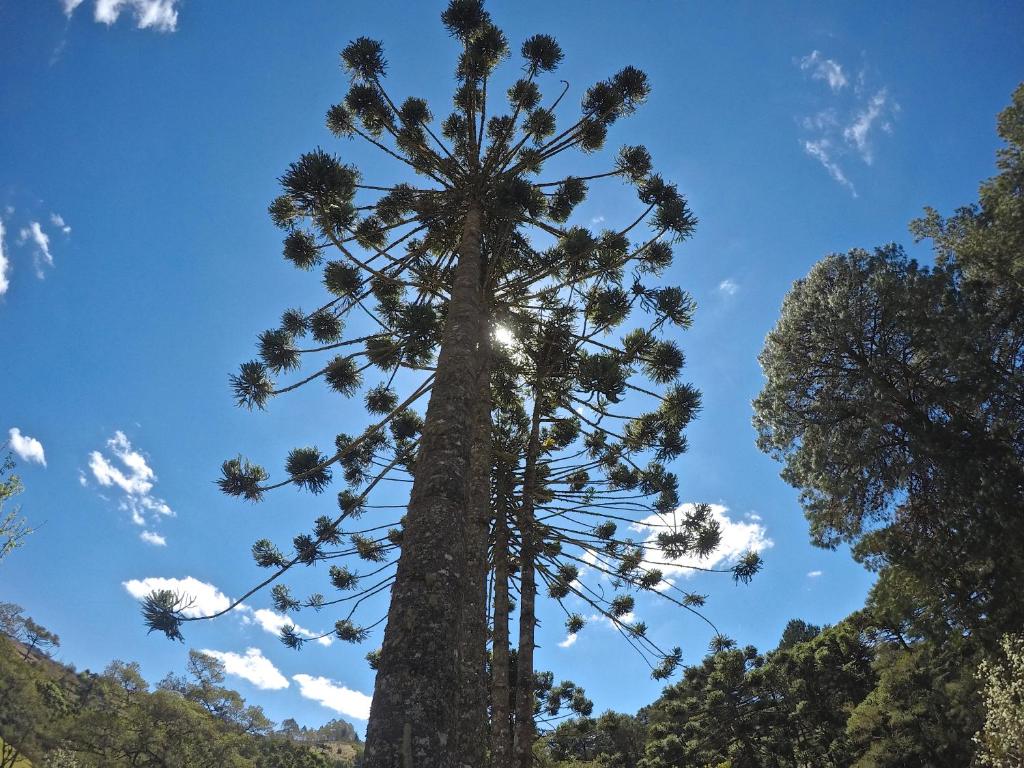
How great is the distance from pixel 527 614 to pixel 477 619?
167 inches

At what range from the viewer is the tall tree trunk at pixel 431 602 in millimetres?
2713

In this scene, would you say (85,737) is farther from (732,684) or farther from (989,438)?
(989,438)

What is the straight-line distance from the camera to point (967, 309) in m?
16.5

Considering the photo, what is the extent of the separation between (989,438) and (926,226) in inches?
340

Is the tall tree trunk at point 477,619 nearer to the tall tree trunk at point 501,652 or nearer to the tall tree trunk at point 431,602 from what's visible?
the tall tree trunk at point 431,602

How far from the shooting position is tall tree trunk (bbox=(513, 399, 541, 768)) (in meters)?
8.97

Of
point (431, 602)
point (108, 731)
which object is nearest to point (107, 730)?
point (108, 731)

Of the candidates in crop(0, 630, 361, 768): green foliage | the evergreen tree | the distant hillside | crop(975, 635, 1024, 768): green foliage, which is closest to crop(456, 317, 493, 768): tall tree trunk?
crop(975, 635, 1024, 768): green foliage

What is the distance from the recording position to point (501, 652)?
8.96 m

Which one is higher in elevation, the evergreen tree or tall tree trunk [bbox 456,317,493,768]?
the evergreen tree

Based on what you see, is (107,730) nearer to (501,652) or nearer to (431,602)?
(501,652)

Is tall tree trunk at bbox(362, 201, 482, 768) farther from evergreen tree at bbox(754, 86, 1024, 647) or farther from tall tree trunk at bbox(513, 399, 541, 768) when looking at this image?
evergreen tree at bbox(754, 86, 1024, 647)

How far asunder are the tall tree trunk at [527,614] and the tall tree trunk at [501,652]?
1.12 ft

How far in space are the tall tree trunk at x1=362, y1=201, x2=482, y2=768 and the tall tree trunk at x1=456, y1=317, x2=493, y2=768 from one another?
1.30 ft
